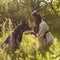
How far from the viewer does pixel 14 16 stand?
1276cm

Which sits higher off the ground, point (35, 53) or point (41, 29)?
point (35, 53)

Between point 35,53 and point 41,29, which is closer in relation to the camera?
point 35,53

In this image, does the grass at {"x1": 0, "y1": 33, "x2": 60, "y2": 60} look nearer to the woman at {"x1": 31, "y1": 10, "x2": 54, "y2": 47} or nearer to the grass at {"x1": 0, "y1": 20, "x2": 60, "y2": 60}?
the grass at {"x1": 0, "y1": 20, "x2": 60, "y2": 60}

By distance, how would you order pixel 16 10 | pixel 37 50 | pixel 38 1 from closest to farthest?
pixel 37 50
pixel 16 10
pixel 38 1

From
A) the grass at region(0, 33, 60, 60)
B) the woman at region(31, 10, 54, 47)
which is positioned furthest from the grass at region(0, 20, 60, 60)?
the woman at region(31, 10, 54, 47)

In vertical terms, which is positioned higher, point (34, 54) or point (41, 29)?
point (34, 54)

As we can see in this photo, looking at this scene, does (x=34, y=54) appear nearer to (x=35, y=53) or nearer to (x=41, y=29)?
(x=35, y=53)

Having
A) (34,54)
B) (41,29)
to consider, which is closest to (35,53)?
(34,54)

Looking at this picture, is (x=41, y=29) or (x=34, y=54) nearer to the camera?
(x=34, y=54)

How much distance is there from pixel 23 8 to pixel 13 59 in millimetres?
10597

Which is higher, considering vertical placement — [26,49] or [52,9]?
[26,49]

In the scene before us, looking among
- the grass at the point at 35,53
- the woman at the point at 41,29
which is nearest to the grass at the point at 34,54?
the grass at the point at 35,53

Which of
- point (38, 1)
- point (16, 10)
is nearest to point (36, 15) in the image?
point (16, 10)

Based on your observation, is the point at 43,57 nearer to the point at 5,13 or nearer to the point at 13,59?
the point at 13,59
